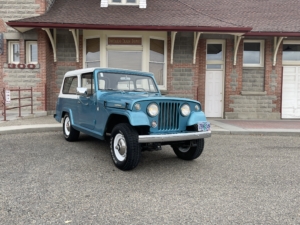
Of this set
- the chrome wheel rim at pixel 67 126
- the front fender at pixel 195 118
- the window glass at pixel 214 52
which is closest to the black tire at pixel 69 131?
the chrome wheel rim at pixel 67 126

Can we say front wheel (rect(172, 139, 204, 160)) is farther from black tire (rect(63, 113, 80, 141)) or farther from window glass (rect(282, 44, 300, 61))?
window glass (rect(282, 44, 300, 61))

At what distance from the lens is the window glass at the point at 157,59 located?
10.9 metres

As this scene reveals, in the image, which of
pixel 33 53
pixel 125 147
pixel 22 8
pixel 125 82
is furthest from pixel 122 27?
pixel 125 147

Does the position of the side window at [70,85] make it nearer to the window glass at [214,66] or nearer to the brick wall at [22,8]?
the brick wall at [22,8]

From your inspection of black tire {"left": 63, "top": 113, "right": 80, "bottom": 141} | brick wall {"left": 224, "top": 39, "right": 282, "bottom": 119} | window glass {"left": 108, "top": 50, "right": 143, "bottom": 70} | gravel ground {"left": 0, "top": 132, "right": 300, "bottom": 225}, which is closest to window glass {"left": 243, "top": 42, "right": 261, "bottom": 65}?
brick wall {"left": 224, "top": 39, "right": 282, "bottom": 119}

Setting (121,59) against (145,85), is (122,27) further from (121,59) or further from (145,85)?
(145,85)

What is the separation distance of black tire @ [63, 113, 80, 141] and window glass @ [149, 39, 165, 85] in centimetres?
509

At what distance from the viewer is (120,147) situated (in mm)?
4355

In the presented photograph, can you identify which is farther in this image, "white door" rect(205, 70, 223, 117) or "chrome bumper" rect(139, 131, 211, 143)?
"white door" rect(205, 70, 223, 117)

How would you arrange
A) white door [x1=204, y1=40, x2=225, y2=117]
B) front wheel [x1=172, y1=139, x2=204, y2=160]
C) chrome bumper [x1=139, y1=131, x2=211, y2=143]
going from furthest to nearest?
1. white door [x1=204, y1=40, x2=225, y2=117]
2. front wheel [x1=172, y1=139, x2=204, y2=160]
3. chrome bumper [x1=139, y1=131, x2=211, y2=143]

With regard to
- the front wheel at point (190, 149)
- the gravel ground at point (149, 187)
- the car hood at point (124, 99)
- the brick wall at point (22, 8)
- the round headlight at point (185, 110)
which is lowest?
the gravel ground at point (149, 187)

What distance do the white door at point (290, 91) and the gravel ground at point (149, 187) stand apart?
22.2 feet

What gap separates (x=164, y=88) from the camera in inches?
435

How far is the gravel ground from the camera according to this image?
112 inches
